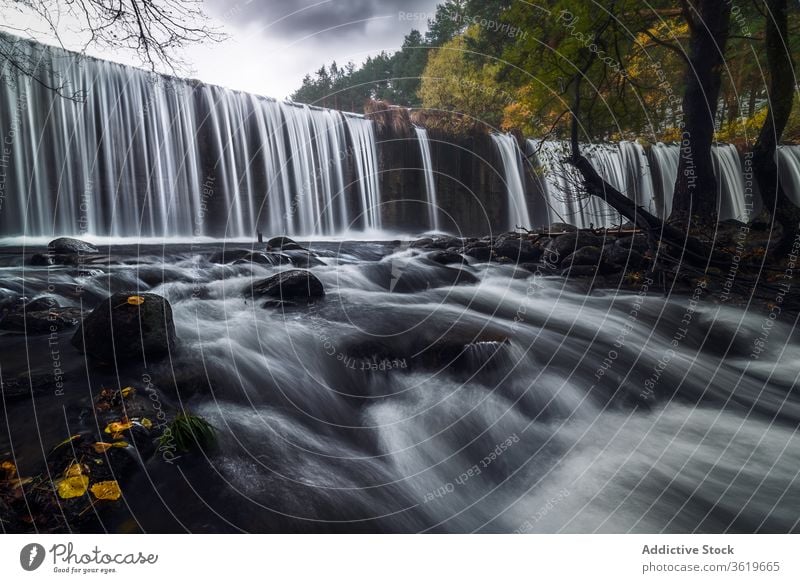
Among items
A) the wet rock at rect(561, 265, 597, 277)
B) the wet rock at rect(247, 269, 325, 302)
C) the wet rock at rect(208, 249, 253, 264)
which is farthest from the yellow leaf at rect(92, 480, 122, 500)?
the wet rock at rect(561, 265, 597, 277)

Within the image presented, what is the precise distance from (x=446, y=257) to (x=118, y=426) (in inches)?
185

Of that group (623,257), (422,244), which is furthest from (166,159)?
(623,257)

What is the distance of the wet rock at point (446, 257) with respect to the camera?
6100 mm

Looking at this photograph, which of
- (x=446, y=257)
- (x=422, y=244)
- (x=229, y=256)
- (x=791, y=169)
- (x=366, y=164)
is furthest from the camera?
(x=791, y=169)

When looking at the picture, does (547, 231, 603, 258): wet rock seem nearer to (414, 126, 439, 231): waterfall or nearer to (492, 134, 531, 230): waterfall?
(414, 126, 439, 231): waterfall

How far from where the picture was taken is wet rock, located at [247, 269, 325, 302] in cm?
417

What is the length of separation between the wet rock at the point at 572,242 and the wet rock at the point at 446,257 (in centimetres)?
132

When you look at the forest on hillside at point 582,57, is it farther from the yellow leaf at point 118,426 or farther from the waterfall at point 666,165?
the waterfall at point 666,165

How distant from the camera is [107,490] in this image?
68.8 inches

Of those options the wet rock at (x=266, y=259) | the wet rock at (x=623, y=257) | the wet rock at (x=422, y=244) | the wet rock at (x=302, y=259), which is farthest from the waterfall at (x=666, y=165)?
the wet rock at (x=266, y=259)

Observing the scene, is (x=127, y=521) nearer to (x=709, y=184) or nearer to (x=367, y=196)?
(x=709, y=184)

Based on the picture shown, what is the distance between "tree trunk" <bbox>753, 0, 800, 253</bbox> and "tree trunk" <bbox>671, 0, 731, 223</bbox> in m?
0.39

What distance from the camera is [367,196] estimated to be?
10.5m

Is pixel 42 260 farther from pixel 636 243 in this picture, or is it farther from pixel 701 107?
pixel 701 107
